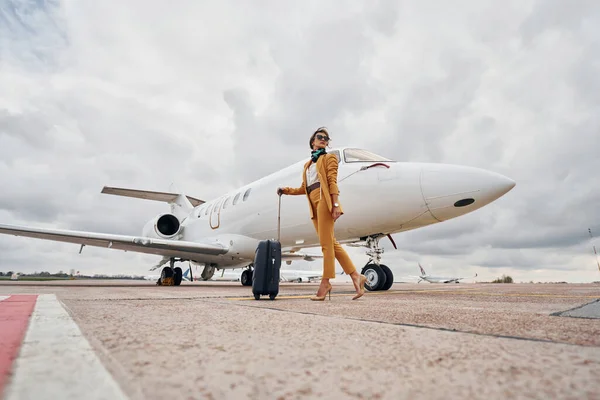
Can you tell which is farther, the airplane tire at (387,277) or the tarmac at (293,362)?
the airplane tire at (387,277)

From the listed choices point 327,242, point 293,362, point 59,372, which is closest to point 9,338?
point 59,372

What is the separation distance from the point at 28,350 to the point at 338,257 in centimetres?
314

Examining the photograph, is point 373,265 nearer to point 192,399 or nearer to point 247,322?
point 247,322

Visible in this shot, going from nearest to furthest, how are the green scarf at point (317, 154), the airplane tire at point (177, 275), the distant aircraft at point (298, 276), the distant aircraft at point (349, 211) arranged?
the green scarf at point (317, 154)
the distant aircraft at point (349, 211)
the airplane tire at point (177, 275)
the distant aircraft at point (298, 276)

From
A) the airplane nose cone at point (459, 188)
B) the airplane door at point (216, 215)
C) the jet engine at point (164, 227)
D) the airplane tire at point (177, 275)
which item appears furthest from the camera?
the airplane tire at point (177, 275)

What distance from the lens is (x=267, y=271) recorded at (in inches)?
137

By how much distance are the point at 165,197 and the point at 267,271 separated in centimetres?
1357

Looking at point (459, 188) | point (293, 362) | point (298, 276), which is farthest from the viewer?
point (298, 276)

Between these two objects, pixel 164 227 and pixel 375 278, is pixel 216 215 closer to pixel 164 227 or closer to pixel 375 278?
pixel 164 227

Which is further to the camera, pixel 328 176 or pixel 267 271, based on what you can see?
pixel 328 176

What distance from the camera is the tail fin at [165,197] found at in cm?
1470

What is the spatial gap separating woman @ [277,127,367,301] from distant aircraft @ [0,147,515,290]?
5.4 inches

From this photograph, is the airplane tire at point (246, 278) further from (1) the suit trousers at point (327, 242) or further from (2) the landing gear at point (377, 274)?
(1) the suit trousers at point (327, 242)

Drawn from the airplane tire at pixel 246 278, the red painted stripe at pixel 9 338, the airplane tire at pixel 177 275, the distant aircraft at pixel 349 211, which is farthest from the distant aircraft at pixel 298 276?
the red painted stripe at pixel 9 338
